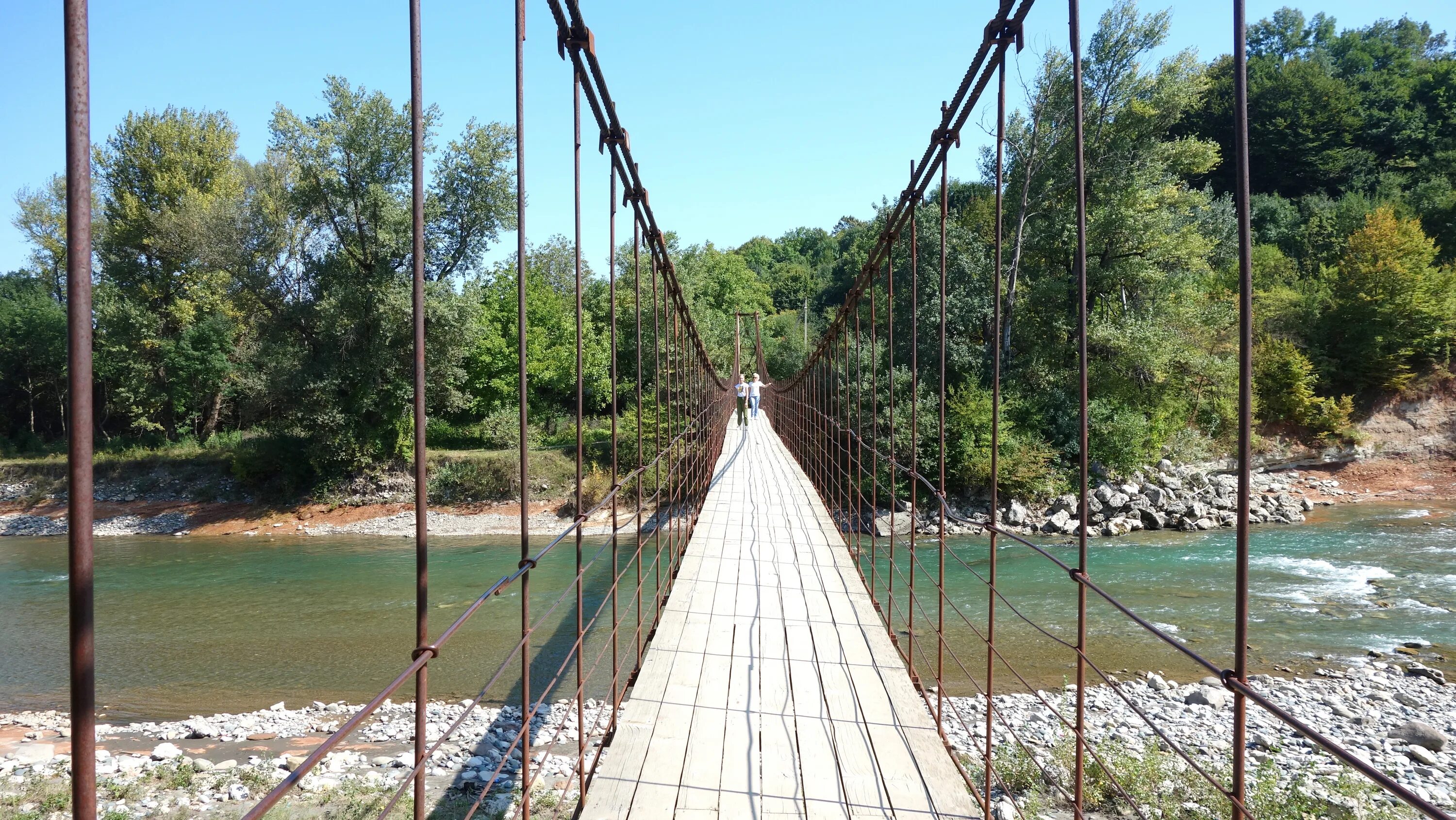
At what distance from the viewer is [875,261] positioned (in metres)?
4.27

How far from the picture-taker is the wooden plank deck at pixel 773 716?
5.58ft

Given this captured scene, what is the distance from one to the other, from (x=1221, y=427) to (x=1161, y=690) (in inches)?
464

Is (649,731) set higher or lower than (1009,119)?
lower

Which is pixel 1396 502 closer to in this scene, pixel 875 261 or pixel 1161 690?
pixel 1161 690

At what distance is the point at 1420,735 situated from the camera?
459 centimetres

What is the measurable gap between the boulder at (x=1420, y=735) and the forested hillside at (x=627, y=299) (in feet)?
25.8

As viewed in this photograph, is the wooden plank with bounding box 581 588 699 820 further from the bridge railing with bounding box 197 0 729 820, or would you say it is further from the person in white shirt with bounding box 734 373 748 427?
the person in white shirt with bounding box 734 373 748 427

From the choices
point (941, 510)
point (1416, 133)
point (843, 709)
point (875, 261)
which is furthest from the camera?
point (1416, 133)

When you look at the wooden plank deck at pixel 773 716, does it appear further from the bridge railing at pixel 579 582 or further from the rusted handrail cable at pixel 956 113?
the rusted handrail cable at pixel 956 113

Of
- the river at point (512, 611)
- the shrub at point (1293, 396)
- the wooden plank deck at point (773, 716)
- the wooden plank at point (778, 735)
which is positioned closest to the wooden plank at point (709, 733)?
the wooden plank deck at point (773, 716)

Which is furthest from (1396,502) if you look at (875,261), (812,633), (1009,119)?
(812,633)

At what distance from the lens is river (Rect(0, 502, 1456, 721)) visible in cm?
623

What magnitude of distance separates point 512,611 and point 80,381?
7887mm

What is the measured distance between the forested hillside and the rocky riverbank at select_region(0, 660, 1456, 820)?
24.4 ft
